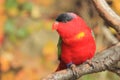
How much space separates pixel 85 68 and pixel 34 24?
240cm

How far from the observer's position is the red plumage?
179 cm

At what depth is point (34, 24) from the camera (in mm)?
4090

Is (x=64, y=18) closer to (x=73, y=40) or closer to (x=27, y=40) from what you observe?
(x=73, y=40)

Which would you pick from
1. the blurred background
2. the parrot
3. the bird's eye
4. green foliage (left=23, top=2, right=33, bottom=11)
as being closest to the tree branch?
the parrot

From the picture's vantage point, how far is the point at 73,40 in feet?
5.94

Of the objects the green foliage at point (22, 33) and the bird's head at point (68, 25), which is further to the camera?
A: the green foliage at point (22, 33)

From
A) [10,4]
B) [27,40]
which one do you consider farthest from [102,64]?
[27,40]

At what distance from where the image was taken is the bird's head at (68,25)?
5.80ft

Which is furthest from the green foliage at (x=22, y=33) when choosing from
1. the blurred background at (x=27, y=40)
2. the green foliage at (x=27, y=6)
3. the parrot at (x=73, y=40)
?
the parrot at (x=73, y=40)

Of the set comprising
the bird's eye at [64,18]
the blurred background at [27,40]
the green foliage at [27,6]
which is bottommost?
the blurred background at [27,40]

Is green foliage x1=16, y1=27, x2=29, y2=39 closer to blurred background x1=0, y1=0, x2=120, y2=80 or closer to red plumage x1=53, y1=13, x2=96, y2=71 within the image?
blurred background x1=0, y1=0, x2=120, y2=80

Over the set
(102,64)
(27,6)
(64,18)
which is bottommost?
(27,6)

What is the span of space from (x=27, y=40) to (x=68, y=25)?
2504mm

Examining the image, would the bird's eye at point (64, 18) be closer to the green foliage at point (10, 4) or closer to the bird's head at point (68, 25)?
the bird's head at point (68, 25)
